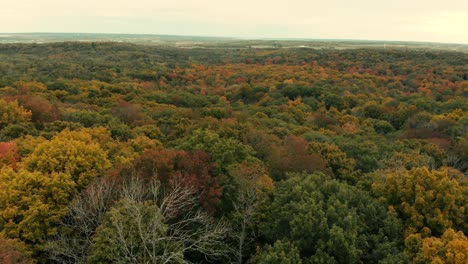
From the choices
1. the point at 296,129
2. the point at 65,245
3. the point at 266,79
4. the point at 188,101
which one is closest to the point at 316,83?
the point at 266,79

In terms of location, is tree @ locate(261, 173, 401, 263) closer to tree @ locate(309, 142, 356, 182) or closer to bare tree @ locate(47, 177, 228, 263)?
bare tree @ locate(47, 177, 228, 263)

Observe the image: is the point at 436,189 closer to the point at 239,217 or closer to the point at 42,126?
the point at 239,217

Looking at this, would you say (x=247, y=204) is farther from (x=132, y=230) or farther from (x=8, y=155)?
(x=8, y=155)

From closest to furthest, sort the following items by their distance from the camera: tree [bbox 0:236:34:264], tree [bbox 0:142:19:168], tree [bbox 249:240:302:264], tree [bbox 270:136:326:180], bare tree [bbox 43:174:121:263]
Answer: tree [bbox 0:236:34:264] → tree [bbox 249:240:302:264] → bare tree [bbox 43:174:121:263] → tree [bbox 0:142:19:168] → tree [bbox 270:136:326:180]

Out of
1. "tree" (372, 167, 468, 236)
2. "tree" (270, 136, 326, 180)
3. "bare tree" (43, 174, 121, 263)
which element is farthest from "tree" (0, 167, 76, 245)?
"tree" (372, 167, 468, 236)

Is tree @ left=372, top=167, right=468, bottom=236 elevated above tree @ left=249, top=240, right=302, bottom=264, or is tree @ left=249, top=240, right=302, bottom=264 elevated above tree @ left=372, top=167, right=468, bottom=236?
tree @ left=372, top=167, right=468, bottom=236

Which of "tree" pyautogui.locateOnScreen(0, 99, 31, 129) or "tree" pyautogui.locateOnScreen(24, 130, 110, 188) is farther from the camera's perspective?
"tree" pyautogui.locateOnScreen(0, 99, 31, 129)

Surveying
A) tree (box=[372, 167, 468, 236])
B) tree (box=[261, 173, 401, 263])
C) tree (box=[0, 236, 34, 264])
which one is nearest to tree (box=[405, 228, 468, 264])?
tree (box=[261, 173, 401, 263])

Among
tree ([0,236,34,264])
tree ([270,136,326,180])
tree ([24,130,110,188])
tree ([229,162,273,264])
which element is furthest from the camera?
tree ([270,136,326,180])
